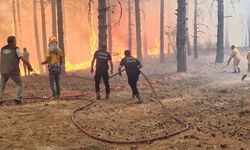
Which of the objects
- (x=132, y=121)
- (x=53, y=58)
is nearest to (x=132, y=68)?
(x=53, y=58)

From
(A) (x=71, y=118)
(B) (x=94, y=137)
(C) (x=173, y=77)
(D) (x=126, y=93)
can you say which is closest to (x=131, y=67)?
(D) (x=126, y=93)

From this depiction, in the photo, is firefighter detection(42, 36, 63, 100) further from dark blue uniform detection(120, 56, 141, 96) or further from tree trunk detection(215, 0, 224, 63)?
tree trunk detection(215, 0, 224, 63)

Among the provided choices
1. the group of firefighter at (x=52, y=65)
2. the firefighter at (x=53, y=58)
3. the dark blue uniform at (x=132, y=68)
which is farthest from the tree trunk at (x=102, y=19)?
the dark blue uniform at (x=132, y=68)

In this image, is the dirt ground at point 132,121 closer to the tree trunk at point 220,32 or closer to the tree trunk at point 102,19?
the tree trunk at point 102,19

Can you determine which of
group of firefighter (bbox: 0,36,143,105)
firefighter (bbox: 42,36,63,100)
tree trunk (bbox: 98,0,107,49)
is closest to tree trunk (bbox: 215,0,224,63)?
tree trunk (bbox: 98,0,107,49)

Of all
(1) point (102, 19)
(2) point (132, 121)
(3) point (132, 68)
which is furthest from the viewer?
(1) point (102, 19)

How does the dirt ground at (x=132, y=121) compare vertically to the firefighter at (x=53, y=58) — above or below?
below

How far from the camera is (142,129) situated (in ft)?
31.8

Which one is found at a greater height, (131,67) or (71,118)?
(131,67)

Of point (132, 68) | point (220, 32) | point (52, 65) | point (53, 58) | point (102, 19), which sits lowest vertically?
point (132, 68)

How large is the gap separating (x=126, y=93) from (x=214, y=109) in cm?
456

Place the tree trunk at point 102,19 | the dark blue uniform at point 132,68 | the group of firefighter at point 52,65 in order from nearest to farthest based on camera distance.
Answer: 1. the group of firefighter at point 52,65
2. the dark blue uniform at point 132,68
3. the tree trunk at point 102,19

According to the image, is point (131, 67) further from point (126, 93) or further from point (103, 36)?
point (103, 36)

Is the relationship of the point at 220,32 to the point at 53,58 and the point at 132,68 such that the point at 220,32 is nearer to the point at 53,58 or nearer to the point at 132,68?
the point at 132,68
